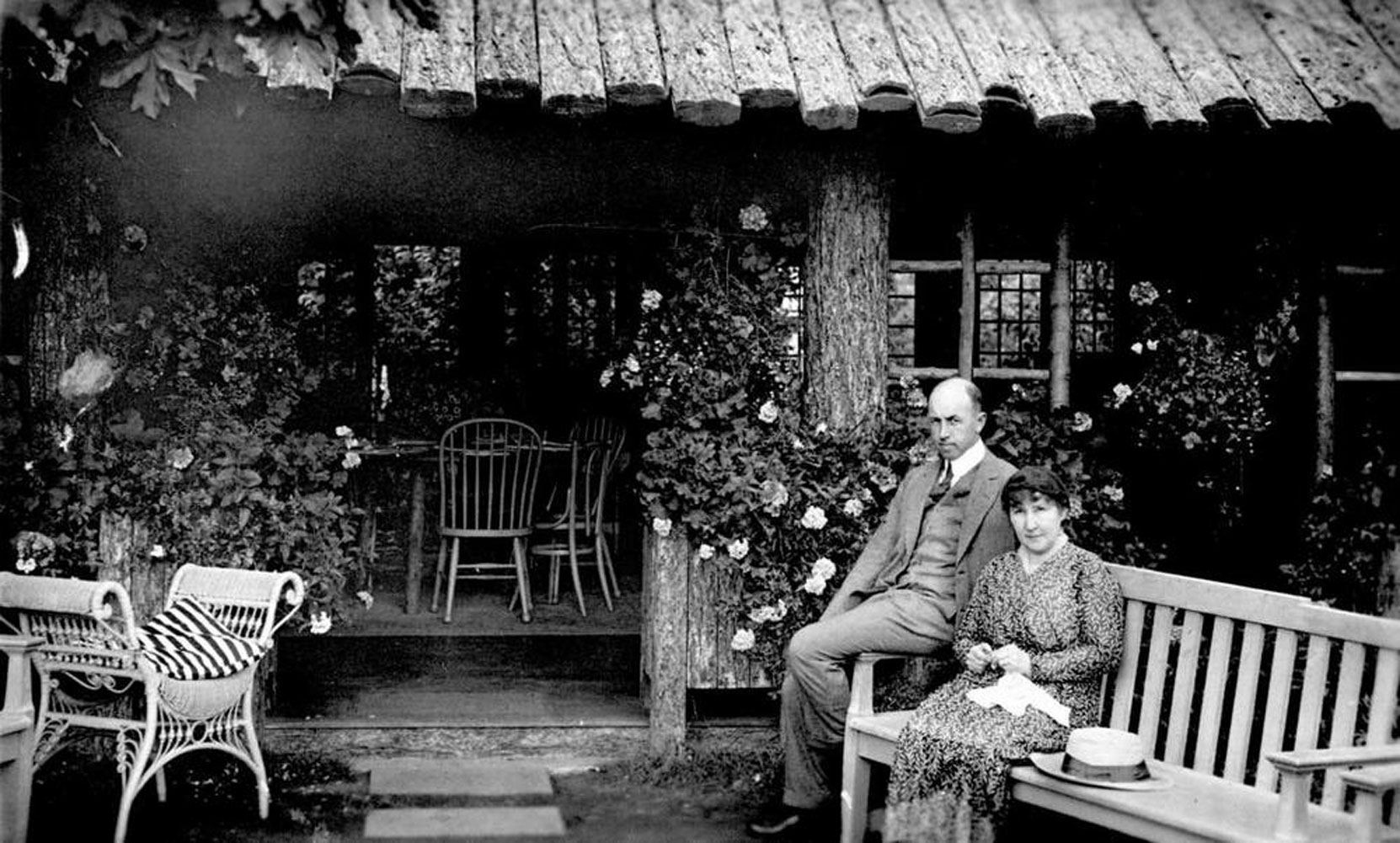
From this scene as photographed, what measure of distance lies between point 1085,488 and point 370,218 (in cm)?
551

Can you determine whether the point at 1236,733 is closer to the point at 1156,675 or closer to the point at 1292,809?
the point at 1156,675

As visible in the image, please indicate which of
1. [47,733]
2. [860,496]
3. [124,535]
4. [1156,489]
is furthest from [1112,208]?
[47,733]

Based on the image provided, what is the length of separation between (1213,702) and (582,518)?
16.0ft

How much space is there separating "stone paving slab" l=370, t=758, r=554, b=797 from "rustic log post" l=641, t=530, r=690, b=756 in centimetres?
50

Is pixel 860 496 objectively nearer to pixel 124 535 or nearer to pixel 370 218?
pixel 124 535

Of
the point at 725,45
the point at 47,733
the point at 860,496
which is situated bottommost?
the point at 47,733

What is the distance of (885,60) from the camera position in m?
5.82

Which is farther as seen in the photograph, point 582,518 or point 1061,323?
point 582,518

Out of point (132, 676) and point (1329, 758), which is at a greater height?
point (1329, 758)

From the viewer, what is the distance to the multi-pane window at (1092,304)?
7.10 m

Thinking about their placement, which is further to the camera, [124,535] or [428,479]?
[428,479]

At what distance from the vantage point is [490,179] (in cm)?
862

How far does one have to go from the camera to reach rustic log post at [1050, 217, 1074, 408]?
20.9ft

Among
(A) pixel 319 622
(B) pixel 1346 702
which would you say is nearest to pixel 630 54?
(A) pixel 319 622
